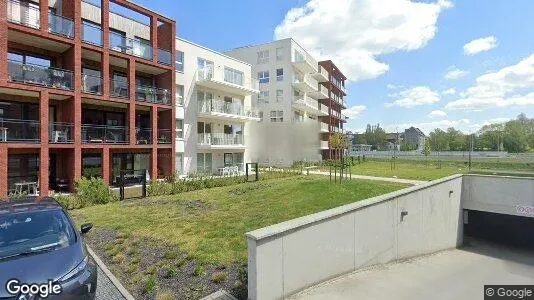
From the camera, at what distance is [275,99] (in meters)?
42.9

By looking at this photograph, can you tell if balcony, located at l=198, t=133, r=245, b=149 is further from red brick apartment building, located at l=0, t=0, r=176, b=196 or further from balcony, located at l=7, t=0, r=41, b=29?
balcony, located at l=7, t=0, r=41, b=29

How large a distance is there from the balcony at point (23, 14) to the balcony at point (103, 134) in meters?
6.06

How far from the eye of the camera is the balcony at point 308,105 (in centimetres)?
4327

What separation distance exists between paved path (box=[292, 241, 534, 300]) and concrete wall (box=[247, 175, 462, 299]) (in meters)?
0.32

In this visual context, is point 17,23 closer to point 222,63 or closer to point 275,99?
point 222,63

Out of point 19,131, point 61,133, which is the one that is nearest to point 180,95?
point 61,133

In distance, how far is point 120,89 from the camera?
21141 millimetres

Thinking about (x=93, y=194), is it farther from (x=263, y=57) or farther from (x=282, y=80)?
(x=263, y=57)

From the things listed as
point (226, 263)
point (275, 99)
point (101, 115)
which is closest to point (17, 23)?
point (101, 115)

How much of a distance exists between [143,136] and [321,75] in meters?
36.9

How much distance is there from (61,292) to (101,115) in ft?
67.5

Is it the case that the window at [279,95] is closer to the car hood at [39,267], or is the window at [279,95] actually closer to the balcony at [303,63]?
the balcony at [303,63]

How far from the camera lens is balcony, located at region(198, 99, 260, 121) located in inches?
1078

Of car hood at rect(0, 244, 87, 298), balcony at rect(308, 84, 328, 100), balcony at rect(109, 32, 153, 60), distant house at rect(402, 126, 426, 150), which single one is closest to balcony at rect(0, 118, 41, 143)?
balcony at rect(109, 32, 153, 60)
